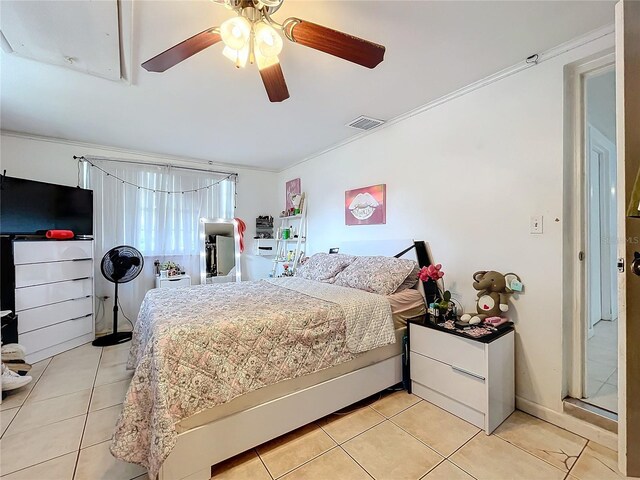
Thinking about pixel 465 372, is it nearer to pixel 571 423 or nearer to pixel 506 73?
pixel 571 423

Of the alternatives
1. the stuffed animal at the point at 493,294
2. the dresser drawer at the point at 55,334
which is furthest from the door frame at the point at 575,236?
the dresser drawer at the point at 55,334

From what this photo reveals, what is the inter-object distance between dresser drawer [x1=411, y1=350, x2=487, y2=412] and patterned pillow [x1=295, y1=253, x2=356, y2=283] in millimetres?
1044

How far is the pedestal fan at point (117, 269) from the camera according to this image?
3193 mm

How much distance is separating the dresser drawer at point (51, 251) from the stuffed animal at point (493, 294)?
3.82m

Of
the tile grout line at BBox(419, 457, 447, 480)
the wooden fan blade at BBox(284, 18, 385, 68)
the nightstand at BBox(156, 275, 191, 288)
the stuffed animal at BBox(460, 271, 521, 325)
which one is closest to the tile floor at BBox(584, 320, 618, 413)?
the stuffed animal at BBox(460, 271, 521, 325)

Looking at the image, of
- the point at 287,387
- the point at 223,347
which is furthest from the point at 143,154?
the point at 287,387

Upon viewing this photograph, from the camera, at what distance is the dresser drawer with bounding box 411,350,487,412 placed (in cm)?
174

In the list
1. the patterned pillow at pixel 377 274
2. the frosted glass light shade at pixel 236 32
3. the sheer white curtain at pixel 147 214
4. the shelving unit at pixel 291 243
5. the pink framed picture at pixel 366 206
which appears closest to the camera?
the frosted glass light shade at pixel 236 32

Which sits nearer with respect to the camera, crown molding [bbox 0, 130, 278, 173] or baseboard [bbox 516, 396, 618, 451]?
baseboard [bbox 516, 396, 618, 451]

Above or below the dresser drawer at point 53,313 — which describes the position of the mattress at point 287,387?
below

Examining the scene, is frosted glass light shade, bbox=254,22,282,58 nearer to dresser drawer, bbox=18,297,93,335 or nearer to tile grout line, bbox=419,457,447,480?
tile grout line, bbox=419,457,447,480

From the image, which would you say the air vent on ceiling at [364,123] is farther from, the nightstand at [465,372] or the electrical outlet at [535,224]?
the nightstand at [465,372]

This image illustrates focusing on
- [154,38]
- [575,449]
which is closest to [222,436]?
[575,449]

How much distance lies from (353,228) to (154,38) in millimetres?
2444
